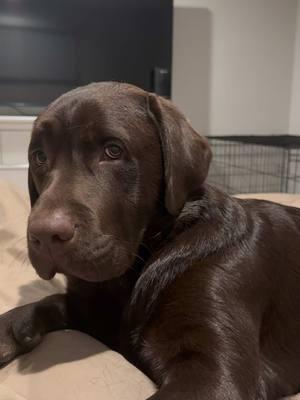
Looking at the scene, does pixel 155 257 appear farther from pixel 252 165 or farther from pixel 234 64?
pixel 234 64

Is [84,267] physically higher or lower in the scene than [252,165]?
higher

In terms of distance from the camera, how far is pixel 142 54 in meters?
3.33

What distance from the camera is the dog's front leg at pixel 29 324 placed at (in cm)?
104

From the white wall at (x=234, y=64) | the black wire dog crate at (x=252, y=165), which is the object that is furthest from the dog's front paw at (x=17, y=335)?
the white wall at (x=234, y=64)

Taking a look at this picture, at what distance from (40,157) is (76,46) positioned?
2.35 m

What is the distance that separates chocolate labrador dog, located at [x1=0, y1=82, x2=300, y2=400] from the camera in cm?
90

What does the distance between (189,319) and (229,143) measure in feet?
9.51

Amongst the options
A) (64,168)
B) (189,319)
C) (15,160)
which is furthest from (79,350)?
(15,160)

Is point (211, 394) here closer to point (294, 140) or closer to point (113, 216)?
point (113, 216)

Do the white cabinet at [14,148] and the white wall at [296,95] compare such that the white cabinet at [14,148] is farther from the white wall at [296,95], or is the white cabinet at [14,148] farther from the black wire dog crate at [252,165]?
the white wall at [296,95]

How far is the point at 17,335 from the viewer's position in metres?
1.04

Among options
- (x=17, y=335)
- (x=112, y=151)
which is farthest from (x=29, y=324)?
(x=112, y=151)

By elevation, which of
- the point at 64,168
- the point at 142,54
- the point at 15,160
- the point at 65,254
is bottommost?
the point at 15,160

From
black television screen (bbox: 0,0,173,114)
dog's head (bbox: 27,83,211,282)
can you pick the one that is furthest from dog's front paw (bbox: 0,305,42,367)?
black television screen (bbox: 0,0,173,114)
